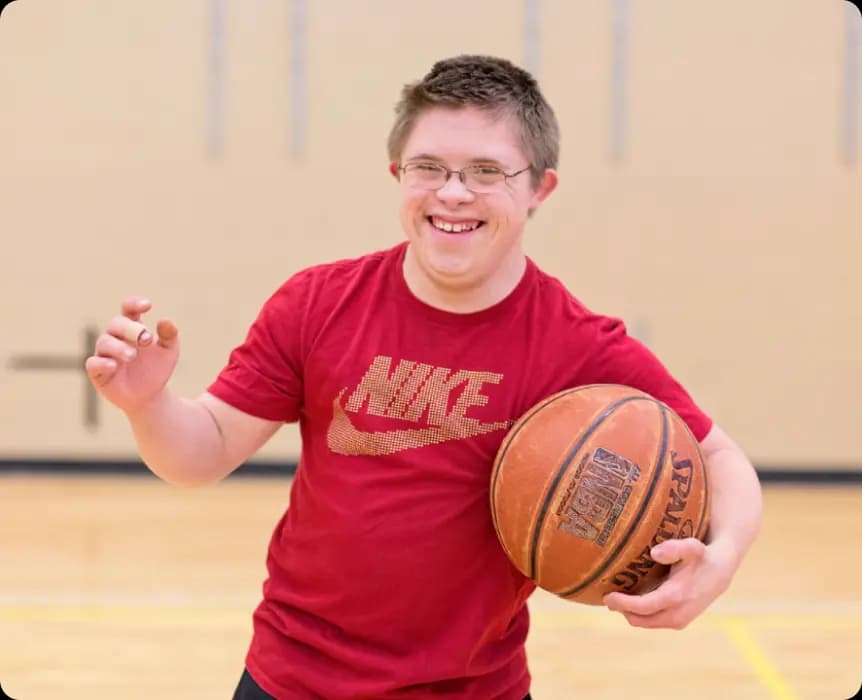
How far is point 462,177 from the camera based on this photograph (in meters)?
1.94

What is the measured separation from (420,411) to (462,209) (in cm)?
36

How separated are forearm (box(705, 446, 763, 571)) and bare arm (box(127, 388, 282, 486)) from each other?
812mm

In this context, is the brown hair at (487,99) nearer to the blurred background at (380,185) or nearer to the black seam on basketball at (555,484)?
the black seam on basketball at (555,484)

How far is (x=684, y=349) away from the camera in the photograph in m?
6.73

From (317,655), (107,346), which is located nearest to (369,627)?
(317,655)

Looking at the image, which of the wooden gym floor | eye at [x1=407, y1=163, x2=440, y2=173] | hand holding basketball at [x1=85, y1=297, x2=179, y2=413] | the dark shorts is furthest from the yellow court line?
hand holding basketball at [x1=85, y1=297, x2=179, y2=413]

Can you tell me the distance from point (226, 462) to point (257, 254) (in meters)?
4.73

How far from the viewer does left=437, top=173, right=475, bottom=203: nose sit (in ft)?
6.24

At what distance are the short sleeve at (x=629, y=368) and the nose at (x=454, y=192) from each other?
34 cm

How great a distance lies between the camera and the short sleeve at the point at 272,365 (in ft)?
6.66

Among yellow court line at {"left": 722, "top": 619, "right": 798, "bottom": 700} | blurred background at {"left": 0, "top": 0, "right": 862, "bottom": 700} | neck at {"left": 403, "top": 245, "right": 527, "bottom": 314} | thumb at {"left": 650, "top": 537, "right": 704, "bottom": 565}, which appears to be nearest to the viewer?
thumb at {"left": 650, "top": 537, "right": 704, "bottom": 565}

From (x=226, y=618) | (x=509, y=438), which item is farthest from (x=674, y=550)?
(x=226, y=618)

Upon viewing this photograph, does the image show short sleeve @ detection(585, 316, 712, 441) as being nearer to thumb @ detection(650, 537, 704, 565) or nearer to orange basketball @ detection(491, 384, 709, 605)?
orange basketball @ detection(491, 384, 709, 605)

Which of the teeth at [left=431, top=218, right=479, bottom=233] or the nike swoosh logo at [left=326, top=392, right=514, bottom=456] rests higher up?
the teeth at [left=431, top=218, right=479, bottom=233]
